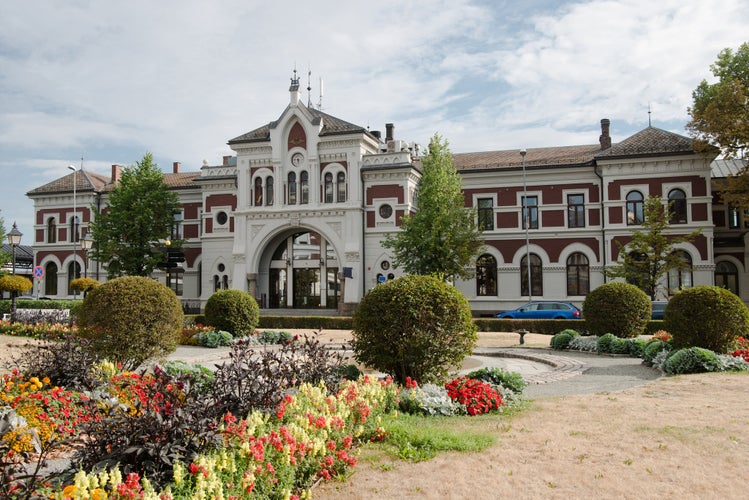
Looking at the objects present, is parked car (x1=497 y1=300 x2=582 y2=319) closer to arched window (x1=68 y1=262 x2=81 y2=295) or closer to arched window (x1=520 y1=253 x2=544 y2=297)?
arched window (x1=520 y1=253 x2=544 y2=297)

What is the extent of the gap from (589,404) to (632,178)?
93.3ft

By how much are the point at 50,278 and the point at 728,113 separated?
155 feet

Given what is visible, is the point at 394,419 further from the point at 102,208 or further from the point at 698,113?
the point at 102,208

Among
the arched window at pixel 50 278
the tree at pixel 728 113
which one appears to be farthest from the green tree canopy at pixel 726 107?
the arched window at pixel 50 278

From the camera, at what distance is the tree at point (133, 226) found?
133 ft

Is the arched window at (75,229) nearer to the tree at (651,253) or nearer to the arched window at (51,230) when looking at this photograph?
the arched window at (51,230)

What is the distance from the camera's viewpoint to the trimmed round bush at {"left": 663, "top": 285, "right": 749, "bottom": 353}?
14.1 meters

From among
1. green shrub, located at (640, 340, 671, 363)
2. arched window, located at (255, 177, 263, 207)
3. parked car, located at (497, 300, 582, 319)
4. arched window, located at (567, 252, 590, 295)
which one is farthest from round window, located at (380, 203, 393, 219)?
green shrub, located at (640, 340, 671, 363)

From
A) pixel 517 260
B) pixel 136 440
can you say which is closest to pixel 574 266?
pixel 517 260

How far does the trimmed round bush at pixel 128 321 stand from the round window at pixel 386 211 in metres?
25.3

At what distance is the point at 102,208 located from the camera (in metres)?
46.1

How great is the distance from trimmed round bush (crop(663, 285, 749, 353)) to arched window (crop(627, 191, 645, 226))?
71.1ft

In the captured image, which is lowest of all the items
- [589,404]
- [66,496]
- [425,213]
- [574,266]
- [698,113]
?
[589,404]

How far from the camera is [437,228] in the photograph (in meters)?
33.0
